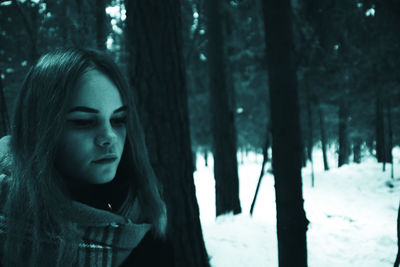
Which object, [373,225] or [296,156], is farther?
[373,225]

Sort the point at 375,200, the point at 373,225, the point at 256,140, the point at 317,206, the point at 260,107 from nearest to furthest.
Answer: the point at 373,225, the point at 375,200, the point at 317,206, the point at 260,107, the point at 256,140

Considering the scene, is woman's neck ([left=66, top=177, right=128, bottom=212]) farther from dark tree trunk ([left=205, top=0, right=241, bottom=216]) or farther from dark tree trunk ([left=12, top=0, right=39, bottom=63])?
dark tree trunk ([left=205, top=0, right=241, bottom=216])

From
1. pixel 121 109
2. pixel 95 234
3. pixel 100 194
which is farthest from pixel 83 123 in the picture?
pixel 95 234

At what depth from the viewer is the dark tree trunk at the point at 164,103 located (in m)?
3.49

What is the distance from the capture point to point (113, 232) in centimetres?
135

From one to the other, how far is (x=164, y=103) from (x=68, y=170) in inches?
87.0

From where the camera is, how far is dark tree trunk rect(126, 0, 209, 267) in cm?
349

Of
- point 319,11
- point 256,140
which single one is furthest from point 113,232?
point 256,140

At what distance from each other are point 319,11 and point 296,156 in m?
3.64

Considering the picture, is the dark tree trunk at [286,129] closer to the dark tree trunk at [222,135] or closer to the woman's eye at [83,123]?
the woman's eye at [83,123]

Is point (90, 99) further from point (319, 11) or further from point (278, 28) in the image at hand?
point (319, 11)

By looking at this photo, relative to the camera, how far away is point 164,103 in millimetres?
3508

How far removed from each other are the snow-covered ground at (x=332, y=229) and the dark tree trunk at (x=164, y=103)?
1551 millimetres

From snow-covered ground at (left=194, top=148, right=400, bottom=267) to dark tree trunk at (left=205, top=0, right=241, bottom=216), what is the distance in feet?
1.87
